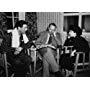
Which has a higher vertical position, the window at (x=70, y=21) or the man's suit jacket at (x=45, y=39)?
the window at (x=70, y=21)

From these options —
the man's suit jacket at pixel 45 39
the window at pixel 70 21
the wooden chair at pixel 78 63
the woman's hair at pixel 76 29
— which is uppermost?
the window at pixel 70 21

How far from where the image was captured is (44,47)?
2180 mm

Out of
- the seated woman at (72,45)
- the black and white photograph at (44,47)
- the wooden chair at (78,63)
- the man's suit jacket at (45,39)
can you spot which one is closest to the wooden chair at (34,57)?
the black and white photograph at (44,47)

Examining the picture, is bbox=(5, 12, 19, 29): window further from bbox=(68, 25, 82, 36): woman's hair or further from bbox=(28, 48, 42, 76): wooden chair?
bbox=(68, 25, 82, 36): woman's hair

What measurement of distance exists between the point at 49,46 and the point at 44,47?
5cm

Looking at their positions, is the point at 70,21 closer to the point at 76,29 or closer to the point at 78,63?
the point at 76,29

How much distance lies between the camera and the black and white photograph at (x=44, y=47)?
211 centimetres

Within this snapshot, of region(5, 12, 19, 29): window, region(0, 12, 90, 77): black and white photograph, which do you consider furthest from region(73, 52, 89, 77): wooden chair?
region(5, 12, 19, 29): window

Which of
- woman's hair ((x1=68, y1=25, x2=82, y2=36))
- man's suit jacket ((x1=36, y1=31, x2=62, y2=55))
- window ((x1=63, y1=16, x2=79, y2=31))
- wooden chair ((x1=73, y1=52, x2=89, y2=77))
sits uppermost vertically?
window ((x1=63, y1=16, x2=79, y2=31))

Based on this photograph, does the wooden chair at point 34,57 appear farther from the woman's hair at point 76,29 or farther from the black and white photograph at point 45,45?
the woman's hair at point 76,29

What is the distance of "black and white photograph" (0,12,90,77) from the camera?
2.11 meters
